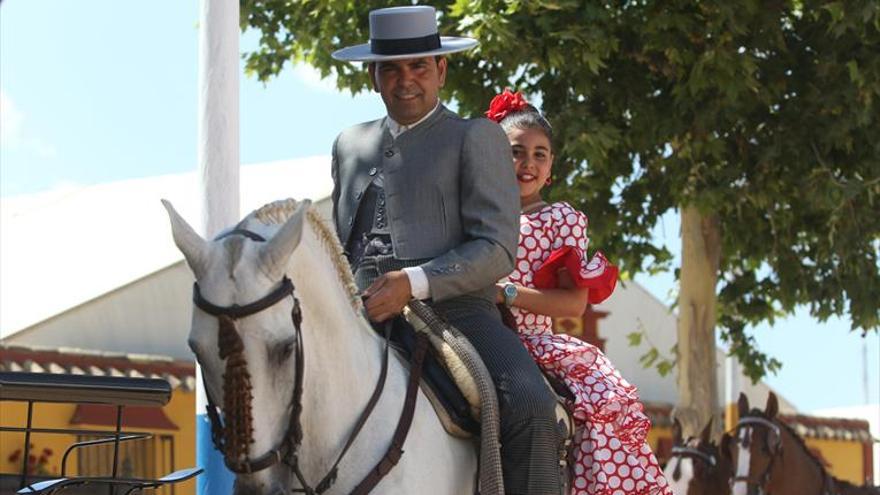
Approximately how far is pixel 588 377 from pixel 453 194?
0.95m

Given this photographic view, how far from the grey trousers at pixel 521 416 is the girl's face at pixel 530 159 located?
3.67 feet

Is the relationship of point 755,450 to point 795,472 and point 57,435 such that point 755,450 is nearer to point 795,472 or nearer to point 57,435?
point 795,472

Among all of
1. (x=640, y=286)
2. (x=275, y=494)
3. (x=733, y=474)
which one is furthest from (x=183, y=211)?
(x=275, y=494)

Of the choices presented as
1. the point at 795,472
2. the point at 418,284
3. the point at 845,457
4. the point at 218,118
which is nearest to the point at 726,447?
the point at 795,472

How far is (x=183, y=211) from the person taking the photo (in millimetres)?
26578

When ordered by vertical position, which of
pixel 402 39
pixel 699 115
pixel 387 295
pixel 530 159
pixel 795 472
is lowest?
pixel 795 472

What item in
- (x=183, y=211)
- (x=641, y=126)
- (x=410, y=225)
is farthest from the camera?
(x=183, y=211)

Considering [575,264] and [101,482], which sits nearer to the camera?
[101,482]

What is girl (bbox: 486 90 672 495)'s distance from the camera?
270 inches

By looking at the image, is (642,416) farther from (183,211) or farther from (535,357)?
(183,211)

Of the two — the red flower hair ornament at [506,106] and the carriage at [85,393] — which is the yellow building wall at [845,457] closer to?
the red flower hair ornament at [506,106]

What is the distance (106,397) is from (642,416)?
6.59ft

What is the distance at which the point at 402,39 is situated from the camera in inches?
258

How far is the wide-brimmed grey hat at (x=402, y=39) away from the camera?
6543 mm
